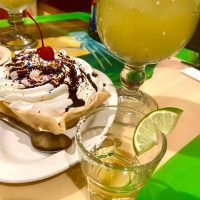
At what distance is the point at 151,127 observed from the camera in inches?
26.1

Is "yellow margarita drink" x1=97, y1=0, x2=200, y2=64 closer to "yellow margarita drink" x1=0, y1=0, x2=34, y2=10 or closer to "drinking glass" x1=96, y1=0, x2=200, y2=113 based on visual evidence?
"drinking glass" x1=96, y1=0, x2=200, y2=113

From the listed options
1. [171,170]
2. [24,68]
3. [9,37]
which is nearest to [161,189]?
[171,170]

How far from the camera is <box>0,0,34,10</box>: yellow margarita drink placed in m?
1.34

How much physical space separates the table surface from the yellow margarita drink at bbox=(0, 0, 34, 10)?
14cm

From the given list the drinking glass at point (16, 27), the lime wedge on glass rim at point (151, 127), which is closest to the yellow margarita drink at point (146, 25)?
the lime wedge on glass rim at point (151, 127)

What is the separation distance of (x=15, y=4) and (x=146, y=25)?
0.76m

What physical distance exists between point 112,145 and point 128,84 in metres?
0.28

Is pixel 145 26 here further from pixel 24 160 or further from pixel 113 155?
pixel 24 160

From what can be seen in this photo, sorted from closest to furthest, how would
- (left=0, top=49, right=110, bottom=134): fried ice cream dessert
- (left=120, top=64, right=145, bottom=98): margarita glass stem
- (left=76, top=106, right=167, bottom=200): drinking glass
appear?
(left=76, top=106, right=167, bottom=200): drinking glass, (left=0, top=49, right=110, bottom=134): fried ice cream dessert, (left=120, top=64, right=145, bottom=98): margarita glass stem

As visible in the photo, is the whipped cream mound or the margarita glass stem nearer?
the whipped cream mound

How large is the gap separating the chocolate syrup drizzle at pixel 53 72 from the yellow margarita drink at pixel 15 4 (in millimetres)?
494

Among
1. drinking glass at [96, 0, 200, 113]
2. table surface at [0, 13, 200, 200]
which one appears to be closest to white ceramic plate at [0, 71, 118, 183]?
table surface at [0, 13, 200, 200]

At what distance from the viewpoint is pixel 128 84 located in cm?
99

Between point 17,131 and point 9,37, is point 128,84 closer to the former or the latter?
point 17,131
